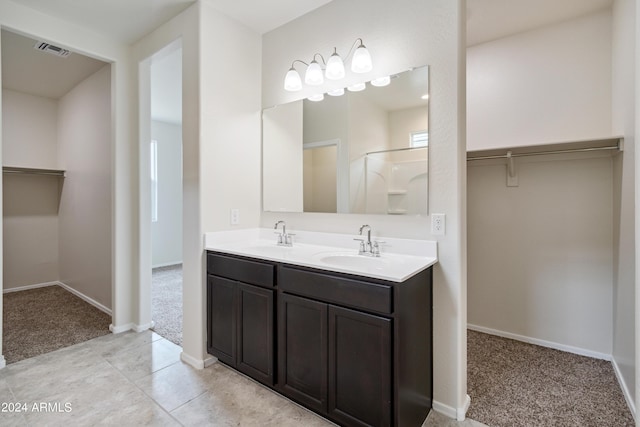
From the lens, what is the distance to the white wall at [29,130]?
13.6ft

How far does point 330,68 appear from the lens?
221cm

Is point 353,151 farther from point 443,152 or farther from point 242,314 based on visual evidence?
point 242,314

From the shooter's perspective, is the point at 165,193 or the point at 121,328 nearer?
the point at 121,328

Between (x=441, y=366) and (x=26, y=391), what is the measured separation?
266 centimetres

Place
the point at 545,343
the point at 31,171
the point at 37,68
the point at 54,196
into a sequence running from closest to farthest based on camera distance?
1. the point at 545,343
2. the point at 37,68
3. the point at 31,171
4. the point at 54,196

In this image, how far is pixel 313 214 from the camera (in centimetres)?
247

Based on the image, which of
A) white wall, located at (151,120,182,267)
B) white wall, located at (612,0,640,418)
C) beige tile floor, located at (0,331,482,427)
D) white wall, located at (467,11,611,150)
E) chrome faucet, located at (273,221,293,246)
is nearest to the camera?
beige tile floor, located at (0,331,482,427)

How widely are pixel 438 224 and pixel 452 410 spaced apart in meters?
1.08

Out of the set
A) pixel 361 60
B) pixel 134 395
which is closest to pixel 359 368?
pixel 134 395

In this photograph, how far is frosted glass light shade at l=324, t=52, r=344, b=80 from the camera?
7.18ft

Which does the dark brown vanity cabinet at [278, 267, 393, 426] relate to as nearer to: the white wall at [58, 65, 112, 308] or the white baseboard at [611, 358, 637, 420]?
the white baseboard at [611, 358, 637, 420]

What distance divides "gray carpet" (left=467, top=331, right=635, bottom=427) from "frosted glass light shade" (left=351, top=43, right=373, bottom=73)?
2236 millimetres

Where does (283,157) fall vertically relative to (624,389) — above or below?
above

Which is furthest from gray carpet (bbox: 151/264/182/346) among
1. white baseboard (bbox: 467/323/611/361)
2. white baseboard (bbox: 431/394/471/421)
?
white baseboard (bbox: 467/323/611/361)
